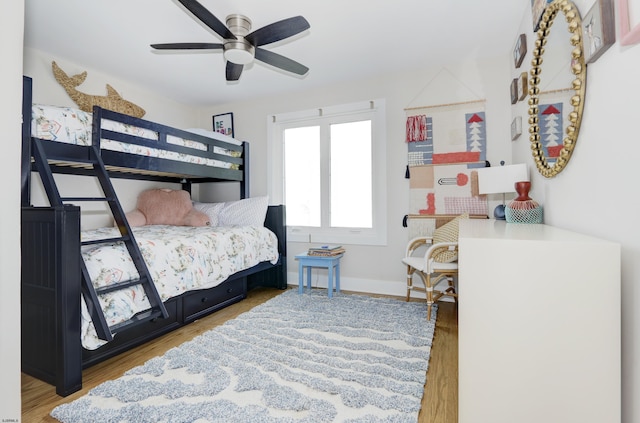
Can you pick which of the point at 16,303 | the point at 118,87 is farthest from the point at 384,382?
the point at 118,87

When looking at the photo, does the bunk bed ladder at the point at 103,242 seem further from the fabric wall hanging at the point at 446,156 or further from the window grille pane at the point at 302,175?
the fabric wall hanging at the point at 446,156

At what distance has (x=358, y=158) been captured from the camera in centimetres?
353

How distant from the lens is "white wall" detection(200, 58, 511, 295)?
9.68 ft

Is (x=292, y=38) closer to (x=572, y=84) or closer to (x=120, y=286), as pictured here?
(x=572, y=84)

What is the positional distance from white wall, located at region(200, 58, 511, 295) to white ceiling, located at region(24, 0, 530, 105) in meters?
0.13

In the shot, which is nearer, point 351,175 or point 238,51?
point 238,51

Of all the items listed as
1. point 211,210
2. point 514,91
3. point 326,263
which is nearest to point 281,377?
point 326,263

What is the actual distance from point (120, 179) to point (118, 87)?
999 mm

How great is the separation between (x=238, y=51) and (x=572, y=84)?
1.93 m

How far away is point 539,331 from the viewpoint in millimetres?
1006

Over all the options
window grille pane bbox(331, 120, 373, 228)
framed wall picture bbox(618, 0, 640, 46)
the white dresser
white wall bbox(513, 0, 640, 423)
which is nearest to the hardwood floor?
the white dresser

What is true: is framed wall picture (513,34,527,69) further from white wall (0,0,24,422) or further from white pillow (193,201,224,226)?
white pillow (193,201,224,226)

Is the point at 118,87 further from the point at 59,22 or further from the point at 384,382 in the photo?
the point at 384,382

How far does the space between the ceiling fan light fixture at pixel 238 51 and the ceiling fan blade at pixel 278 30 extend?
0.16 ft
